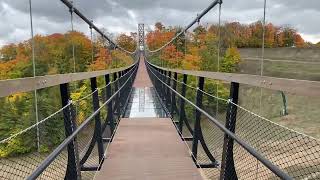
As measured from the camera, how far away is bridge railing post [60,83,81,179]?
2.12 meters

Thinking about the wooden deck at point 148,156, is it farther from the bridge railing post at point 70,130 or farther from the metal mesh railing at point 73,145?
the bridge railing post at point 70,130

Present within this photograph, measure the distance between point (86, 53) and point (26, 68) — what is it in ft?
16.3

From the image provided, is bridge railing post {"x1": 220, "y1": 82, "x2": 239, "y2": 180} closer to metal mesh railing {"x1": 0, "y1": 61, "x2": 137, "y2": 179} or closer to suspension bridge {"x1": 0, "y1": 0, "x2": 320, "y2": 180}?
suspension bridge {"x1": 0, "y1": 0, "x2": 320, "y2": 180}

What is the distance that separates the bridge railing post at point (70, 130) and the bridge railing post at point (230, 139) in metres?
0.79

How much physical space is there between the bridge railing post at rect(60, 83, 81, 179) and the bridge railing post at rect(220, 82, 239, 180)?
794mm

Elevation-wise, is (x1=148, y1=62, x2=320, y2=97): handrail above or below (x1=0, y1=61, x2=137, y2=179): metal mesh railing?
above

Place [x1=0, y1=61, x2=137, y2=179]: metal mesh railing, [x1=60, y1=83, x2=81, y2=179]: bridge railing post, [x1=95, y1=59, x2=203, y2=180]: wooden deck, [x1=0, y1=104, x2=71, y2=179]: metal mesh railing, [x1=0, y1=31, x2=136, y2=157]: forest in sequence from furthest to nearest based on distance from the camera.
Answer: [x1=0, y1=31, x2=136, y2=157]: forest < [x1=95, y1=59, x2=203, y2=180]: wooden deck < [x1=60, y1=83, x2=81, y2=179]: bridge railing post < [x1=0, y1=104, x2=71, y2=179]: metal mesh railing < [x1=0, y1=61, x2=137, y2=179]: metal mesh railing

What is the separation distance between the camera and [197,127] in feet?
12.5

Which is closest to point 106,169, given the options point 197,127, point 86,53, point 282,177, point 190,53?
point 197,127

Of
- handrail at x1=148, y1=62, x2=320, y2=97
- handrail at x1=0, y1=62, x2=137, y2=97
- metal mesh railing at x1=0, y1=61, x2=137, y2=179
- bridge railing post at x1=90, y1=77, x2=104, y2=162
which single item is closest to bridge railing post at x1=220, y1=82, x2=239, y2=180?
handrail at x1=148, y1=62, x2=320, y2=97

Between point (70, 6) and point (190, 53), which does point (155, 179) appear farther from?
point (190, 53)

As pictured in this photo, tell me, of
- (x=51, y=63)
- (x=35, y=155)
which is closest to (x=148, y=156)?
(x=35, y=155)

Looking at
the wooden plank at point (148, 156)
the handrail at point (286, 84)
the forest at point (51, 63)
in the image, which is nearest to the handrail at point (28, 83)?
the handrail at point (286, 84)

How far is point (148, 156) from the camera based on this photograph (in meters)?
3.93
